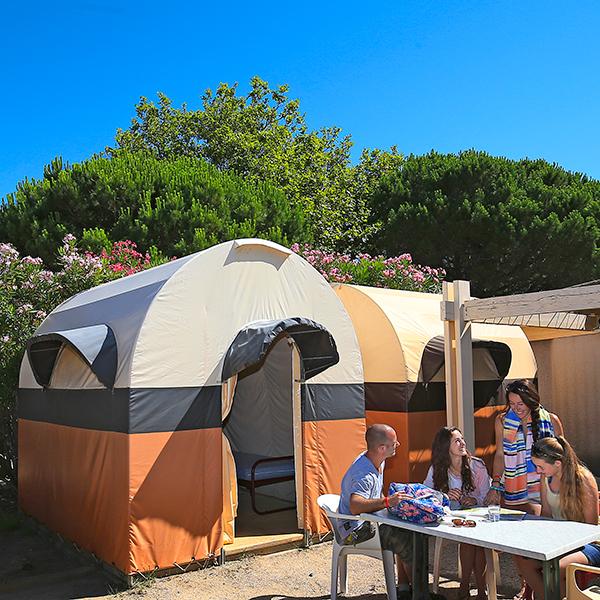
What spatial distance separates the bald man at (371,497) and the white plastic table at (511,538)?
9cm

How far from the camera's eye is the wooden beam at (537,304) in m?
6.00

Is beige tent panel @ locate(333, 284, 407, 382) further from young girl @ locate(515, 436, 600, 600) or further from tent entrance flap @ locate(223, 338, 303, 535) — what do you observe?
young girl @ locate(515, 436, 600, 600)

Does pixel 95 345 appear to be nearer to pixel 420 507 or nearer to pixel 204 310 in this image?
pixel 204 310

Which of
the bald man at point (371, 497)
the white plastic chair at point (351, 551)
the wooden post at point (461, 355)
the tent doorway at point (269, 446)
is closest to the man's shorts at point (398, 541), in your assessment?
the bald man at point (371, 497)

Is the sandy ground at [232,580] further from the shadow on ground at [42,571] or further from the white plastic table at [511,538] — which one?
the white plastic table at [511,538]

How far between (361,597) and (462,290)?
10.7ft

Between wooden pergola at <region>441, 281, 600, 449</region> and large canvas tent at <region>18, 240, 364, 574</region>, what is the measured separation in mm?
1013

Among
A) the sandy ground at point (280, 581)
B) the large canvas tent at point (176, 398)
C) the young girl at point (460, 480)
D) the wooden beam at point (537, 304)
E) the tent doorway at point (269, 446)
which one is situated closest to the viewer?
the young girl at point (460, 480)

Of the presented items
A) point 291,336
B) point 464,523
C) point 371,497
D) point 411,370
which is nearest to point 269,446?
point 411,370

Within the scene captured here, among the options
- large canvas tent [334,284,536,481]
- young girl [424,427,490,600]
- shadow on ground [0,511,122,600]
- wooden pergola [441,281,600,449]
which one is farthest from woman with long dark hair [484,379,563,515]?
shadow on ground [0,511,122,600]

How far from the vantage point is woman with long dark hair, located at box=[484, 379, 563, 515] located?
567cm

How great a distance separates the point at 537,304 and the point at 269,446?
4.17 m

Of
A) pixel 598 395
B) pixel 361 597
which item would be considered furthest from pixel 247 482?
pixel 598 395

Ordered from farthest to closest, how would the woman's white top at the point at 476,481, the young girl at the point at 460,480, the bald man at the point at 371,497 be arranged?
the woman's white top at the point at 476,481, the young girl at the point at 460,480, the bald man at the point at 371,497
